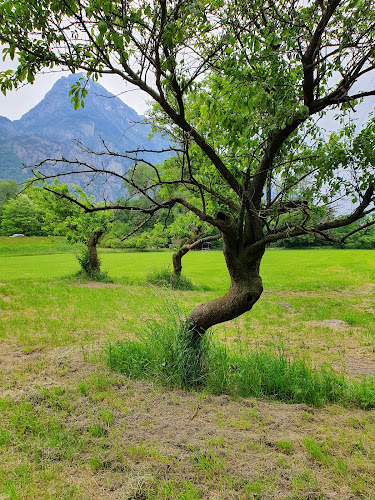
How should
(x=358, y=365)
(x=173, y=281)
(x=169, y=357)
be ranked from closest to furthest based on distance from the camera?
(x=169, y=357) < (x=358, y=365) < (x=173, y=281)

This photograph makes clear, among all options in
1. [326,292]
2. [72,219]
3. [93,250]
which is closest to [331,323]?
[326,292]

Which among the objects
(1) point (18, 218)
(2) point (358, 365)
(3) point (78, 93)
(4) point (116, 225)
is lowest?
(2) point (358, 365)

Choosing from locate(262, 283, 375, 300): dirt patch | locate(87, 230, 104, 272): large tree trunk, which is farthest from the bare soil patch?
locate(87, 230, 104, 272): large tree trunk

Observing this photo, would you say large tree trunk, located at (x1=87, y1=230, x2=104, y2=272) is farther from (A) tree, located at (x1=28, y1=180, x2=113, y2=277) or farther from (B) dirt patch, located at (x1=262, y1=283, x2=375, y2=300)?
(B) dirt patch, located at (x1=262, y1=283, x2=375, y2=300)

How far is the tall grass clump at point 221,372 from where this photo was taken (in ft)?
15.0

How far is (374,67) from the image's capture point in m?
3.58

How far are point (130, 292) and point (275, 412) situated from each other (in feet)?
44.6

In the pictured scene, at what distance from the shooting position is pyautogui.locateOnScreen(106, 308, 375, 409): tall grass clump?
4.56 m

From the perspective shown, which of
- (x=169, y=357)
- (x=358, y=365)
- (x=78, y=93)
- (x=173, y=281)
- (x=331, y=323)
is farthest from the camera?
(x=173, y=281)

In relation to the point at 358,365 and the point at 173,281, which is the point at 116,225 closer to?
the point at 173,281

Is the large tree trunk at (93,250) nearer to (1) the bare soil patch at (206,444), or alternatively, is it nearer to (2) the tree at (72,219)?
(2) the tree at (72,219)

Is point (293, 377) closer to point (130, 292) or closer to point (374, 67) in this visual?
point (374, 67)

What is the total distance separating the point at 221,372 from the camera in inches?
192

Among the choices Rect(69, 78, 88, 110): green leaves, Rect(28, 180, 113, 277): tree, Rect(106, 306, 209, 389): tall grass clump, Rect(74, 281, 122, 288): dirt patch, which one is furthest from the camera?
Rect(74, 281, 122, 288): dirt patch
